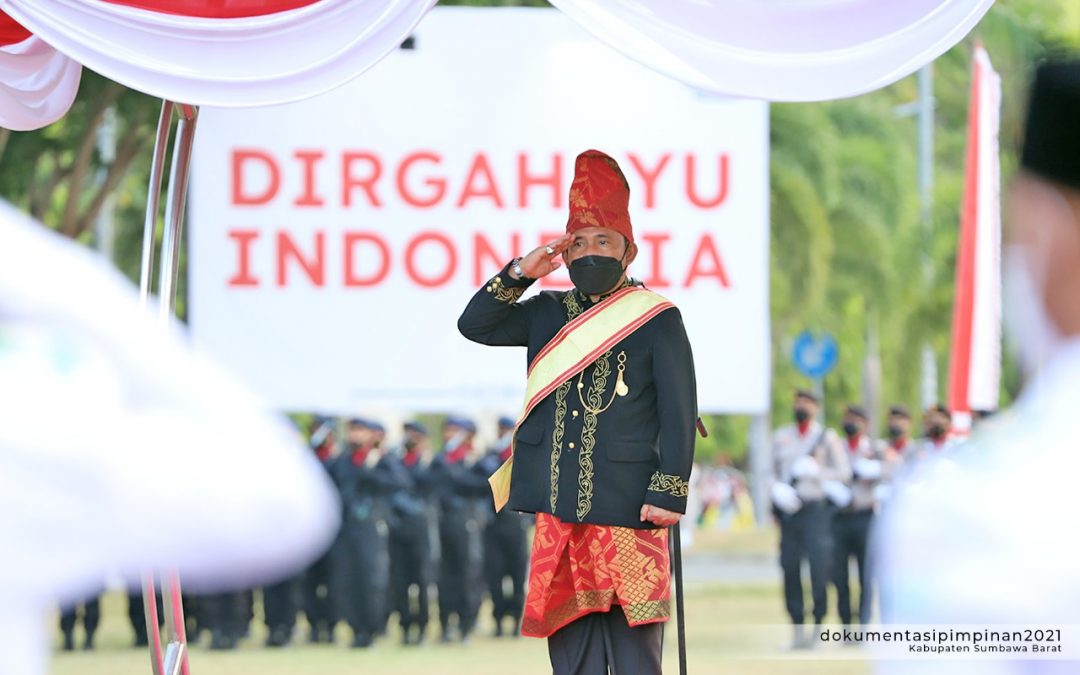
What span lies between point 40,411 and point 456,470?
36.9 ft

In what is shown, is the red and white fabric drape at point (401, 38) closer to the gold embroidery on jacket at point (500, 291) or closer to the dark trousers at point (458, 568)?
the gold embroidery on jacket at point (500, 291)

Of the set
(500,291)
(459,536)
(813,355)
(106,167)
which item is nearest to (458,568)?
(459,536)

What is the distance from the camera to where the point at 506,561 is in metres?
13.2

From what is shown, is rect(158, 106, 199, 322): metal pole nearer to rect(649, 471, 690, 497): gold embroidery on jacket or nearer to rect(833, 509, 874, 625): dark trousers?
rect(649, 471, 690, 497): gold embroidery on jacket

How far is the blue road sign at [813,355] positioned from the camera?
23.4 meters

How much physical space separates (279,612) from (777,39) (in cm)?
920

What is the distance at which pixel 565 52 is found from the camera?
8414 mm

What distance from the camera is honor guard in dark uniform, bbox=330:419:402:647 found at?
41.9 feet

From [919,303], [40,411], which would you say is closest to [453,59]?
[40,411]

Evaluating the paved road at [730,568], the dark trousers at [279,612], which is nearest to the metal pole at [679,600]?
the dark trousers at [279,612]

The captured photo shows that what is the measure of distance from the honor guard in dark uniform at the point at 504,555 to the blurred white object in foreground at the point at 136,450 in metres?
11.1

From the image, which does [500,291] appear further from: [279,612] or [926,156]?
[926,156]

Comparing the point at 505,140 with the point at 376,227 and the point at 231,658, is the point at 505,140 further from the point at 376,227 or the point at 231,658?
the point at 231,658

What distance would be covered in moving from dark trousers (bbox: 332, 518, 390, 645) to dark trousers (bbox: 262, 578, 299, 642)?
348mm
